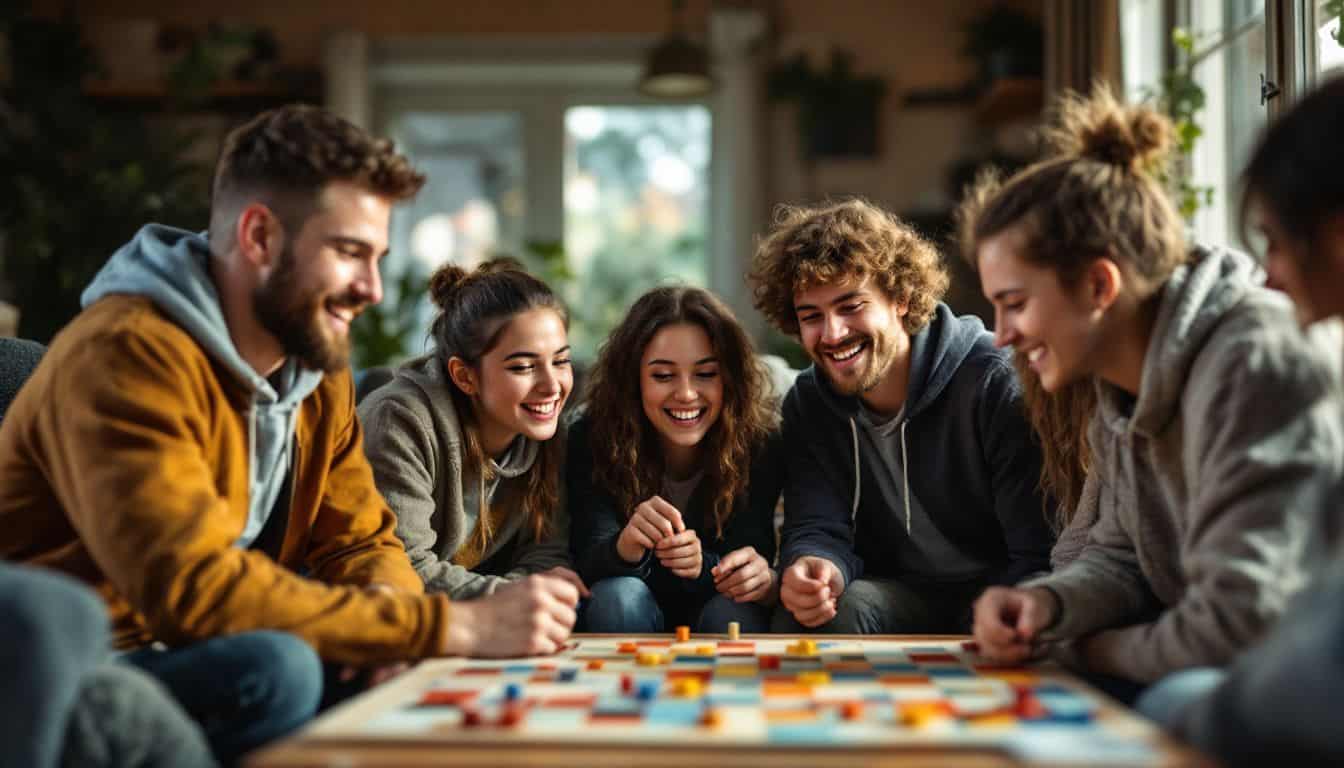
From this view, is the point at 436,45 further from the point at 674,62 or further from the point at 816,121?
the point at 816,121

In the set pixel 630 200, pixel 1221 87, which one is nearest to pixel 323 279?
pixel 1221 87

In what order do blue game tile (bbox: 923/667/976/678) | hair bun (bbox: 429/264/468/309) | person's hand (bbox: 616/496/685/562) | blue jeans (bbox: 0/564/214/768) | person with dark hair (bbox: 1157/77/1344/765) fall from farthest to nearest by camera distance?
hair bun (bbox: 429/264/468/309)
person's hand (bbox: 616/496/685/562)
blue game tile (bbox: 923/667/976/678)
blue jeans (bbox: 0/564/214/768)
person with dark hair (bbox: 1157/77/1344/765)

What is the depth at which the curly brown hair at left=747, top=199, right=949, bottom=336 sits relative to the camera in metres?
2.21

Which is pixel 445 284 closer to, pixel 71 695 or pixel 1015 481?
pixel 1015 481

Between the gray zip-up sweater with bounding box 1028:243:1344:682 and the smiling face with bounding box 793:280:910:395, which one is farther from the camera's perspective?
the smiling face with bounding box 793:280:910:395

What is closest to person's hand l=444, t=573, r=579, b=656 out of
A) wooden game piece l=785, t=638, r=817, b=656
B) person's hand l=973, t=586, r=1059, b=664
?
wooden game piece l=785, t=638, r=817, b=656

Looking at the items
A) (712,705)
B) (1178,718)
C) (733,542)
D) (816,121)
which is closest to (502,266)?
(733,542)

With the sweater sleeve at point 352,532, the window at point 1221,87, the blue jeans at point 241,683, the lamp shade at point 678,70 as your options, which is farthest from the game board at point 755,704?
the lamp shade at point 678,70

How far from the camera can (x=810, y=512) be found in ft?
7.55

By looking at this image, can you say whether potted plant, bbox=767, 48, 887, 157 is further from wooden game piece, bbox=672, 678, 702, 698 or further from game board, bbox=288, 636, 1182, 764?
wooden game piece, bbox=672, 678, 702, 698

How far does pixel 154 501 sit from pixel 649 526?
0.96m

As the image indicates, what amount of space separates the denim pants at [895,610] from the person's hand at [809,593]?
0.05 meters

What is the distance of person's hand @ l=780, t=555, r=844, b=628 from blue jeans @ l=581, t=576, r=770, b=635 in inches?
5.0

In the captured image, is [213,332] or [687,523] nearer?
[213,332]
